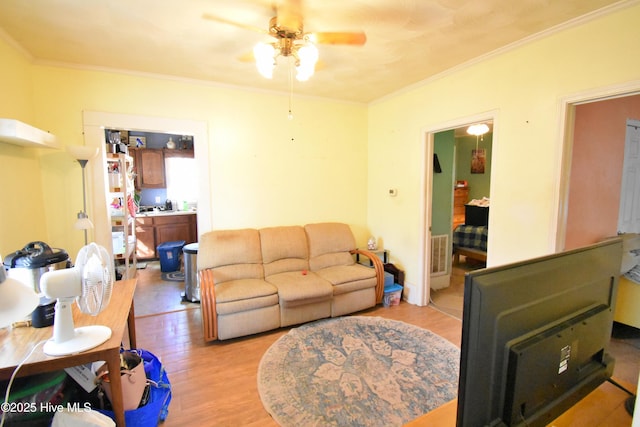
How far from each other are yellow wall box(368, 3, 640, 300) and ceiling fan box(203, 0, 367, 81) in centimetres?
138

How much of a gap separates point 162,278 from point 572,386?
490cm

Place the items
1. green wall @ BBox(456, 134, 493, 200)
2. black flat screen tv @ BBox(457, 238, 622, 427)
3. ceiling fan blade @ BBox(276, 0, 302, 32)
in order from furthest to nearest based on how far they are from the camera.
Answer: green wall @ BBox(456, 134, 493, 200), ceiling fan blade @ BBox(276, 0, 302, 32), black flat screen tv @ BBox(457, 238, 622, 427)

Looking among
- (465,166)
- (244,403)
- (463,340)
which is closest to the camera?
(463,340)

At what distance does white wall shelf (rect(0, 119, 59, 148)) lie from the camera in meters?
1.87

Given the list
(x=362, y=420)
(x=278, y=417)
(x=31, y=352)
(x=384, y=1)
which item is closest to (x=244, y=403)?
(x=278, y=417)

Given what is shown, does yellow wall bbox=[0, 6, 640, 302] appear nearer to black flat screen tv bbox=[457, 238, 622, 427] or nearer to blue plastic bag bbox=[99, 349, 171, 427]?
blue plastic bag bbox=[99, 349, 171, 427]

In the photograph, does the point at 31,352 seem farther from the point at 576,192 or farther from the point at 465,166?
the point at 465,166

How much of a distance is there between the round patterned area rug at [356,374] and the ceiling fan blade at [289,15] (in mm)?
2464

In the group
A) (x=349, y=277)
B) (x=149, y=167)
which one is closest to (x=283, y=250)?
(x=349, y=277)

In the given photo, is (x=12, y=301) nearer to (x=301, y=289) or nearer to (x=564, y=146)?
(x=301, y=289)

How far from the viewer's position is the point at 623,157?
292 centimetres

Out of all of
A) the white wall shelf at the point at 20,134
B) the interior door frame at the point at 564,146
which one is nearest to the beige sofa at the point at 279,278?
the white wall shelf at the point at 20,134

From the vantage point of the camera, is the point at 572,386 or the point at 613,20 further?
the point at 613,20

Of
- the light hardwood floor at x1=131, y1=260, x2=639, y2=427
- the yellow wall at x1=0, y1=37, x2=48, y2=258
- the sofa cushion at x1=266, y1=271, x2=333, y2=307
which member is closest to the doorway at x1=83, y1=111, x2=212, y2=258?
the yellow wall at x1=0, y1=37, x2=48, y2=258
